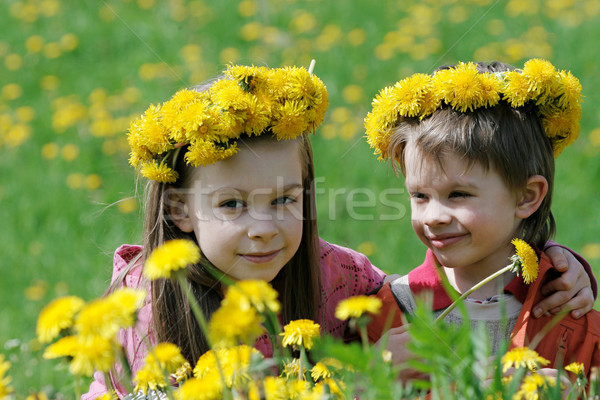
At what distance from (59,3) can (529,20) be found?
4.06 metres

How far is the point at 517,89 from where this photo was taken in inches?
88.9

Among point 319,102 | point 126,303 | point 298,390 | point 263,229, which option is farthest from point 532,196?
point 126,303

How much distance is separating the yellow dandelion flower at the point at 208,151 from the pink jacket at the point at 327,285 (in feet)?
1.77

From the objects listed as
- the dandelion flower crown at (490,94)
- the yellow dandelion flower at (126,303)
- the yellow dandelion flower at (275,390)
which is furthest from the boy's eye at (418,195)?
the yellow dandelion flower at (126,303)

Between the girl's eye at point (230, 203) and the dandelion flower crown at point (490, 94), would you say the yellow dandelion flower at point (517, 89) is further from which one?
the girl's eye at point (230, 203)

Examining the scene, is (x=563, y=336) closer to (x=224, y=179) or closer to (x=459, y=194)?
(x=459, y=194)

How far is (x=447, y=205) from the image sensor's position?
2.22 m

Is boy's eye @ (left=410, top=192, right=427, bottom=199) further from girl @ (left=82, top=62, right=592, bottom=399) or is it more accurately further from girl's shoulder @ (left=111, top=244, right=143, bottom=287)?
girl's shoulder @ (left=111, top=244, right=143, bottom=287)

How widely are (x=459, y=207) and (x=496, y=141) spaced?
0.79 feet

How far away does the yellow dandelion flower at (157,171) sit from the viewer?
2.30 metres

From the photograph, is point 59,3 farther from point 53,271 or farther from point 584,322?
point 584,322

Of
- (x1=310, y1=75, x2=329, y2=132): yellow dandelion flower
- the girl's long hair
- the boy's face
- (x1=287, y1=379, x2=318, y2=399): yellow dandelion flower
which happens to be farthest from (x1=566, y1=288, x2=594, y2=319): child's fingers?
(x1=287, y1=379, x2=318, y2=399): yellow dandelion flower

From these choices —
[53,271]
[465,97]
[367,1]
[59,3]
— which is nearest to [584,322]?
[465,97]

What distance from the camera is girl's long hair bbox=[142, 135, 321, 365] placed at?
2391 mm
